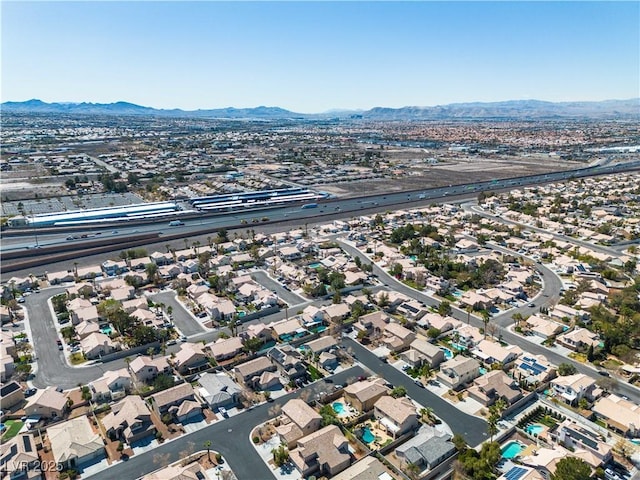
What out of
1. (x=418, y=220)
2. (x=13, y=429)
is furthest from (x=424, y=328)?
(x=418, y=220)

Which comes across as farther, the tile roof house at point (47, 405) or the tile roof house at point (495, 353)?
the tile roof house at point (495, 353)

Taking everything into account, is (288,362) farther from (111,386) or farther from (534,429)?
(534,429)

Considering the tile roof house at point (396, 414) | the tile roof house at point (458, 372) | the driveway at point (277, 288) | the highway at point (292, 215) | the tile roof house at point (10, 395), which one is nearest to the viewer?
the tile roof house at point (396, 414)

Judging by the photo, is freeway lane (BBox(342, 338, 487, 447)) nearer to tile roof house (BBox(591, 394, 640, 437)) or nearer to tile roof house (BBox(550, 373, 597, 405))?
tile roof house (BBox(550, 373, 597, 405))

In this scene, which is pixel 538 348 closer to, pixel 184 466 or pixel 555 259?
pixel 555 259

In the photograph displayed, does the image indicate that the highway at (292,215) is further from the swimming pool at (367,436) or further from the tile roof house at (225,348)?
the swimming pool at (367,436)

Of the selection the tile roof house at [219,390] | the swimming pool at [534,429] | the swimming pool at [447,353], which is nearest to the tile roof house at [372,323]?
the swimming pool at [447,353]
